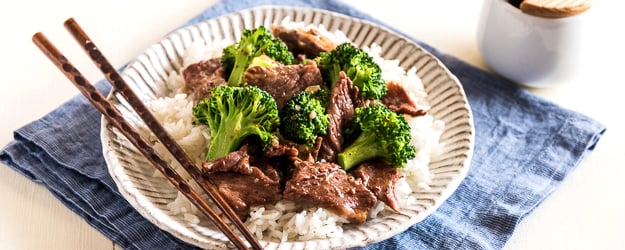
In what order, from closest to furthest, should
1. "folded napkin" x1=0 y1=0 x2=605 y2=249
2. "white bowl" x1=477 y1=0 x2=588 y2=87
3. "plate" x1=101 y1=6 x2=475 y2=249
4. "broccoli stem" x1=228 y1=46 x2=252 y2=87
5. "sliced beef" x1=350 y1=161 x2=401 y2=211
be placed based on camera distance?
"plate" x1=101 y1=6 x2=475 y2=249 < "sliced beef" x1=350 y1=161 x2=401 y2=211 < "folded napkin" x1=0 y1=0 x2=605 y2=249 < "broccoli stem" x1=228 y1=46 x2=252 y2=87 < "white bowl" x1=477 y1=0 x2=588 y2=87

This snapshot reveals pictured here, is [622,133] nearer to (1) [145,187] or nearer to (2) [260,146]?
(2) [260,146]

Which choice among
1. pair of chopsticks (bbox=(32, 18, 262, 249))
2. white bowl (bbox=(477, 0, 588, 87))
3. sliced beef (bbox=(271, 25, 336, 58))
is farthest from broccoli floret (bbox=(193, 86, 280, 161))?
white bowl (bbox=(477, 0, 588, 87))

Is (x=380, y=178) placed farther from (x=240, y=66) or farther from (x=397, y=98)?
(x=240, y=66)

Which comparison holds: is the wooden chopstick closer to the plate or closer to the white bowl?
the plate

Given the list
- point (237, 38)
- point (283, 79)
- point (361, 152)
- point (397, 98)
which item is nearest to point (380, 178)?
point (361, 152)

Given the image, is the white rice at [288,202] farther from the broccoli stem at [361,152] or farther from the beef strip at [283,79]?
the beef strip at [283,79]
